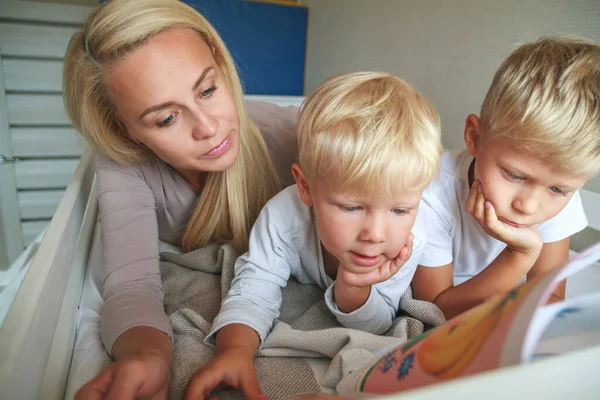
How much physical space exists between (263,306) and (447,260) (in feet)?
1.07

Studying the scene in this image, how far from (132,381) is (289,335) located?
0.76 feet

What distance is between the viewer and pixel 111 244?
0.71 metres

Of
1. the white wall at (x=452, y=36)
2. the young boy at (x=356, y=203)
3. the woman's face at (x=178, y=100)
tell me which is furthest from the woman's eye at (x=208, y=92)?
the white wall at (x=452, y=36)

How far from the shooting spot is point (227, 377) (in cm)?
54

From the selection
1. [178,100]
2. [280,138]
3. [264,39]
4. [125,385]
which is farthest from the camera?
[264,39]

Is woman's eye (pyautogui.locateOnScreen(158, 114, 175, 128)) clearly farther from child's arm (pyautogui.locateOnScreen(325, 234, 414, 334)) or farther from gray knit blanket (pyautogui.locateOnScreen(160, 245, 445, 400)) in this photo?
child's arm (pyautogui.locateOnScreen(325, 234, 414, 334))

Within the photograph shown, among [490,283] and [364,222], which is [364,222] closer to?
[364,222]

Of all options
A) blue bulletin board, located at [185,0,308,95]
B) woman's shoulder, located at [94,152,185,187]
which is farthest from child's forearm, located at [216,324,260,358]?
blue bulletin board, located at [185,0,308,95]

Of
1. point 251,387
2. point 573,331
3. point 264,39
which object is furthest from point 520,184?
point 264,39

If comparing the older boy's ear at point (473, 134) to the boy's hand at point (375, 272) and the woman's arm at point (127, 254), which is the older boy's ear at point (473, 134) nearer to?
the boy's hand at point (375, 272)

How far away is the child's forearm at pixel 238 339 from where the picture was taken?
1.93ft

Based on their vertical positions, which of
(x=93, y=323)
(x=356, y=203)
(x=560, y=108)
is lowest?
(x=93, y=323)

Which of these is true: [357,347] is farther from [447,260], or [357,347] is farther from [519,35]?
[519,35]

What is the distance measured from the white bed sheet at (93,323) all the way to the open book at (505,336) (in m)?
0.29
